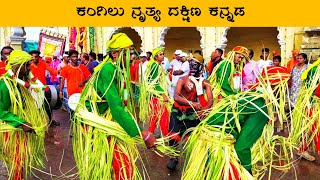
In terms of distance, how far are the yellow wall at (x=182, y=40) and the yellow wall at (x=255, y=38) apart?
1.99 meters

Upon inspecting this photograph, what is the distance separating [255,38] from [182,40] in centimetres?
407

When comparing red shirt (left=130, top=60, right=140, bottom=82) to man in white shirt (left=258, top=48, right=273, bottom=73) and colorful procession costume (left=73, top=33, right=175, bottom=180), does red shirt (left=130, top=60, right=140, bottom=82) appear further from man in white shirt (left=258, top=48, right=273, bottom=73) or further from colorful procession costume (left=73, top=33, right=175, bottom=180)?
man in white shirt (left=258, top=48, right=273, bottom=73)

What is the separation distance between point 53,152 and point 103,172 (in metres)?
3.53

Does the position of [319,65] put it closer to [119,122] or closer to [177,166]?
[177,166]

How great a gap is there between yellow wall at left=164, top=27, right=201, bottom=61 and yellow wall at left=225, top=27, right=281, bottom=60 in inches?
78.5

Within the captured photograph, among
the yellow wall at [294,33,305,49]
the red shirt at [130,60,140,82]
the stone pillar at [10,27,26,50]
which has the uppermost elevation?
the stone pillar at [10,27,26,50]

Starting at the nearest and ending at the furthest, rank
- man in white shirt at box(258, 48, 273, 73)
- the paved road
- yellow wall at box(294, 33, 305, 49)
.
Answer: man in white shirt at box(258, 48, 273, 73)
the paved road
yellow wall at box(294, 33, 305, 49)

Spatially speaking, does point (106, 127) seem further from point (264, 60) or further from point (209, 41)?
point (209, 41)

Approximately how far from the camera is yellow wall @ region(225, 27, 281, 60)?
18109 millimetres

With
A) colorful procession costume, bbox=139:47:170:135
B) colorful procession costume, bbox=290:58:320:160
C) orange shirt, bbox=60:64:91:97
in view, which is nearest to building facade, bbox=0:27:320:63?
orange shirt, bbox=60:64:91:97

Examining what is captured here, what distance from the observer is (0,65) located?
726 centimetres

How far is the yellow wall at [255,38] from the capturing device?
59.4 feet

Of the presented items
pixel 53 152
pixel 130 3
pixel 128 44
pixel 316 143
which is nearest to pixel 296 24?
pixel 130 3

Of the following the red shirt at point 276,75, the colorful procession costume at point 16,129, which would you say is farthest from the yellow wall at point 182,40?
the red shirt at point 276,75
